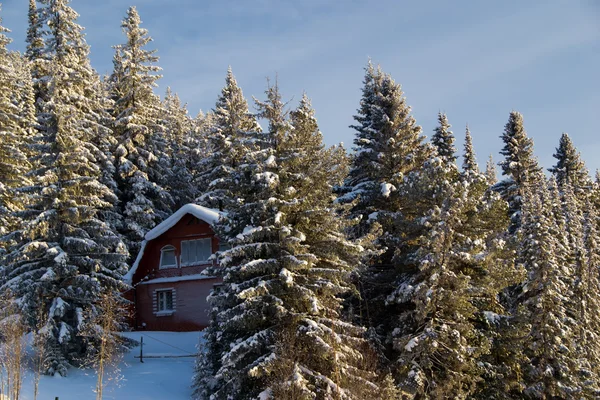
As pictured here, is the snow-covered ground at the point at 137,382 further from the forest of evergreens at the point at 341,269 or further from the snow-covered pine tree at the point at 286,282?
the snow-covered pine tree at the point at 286,282

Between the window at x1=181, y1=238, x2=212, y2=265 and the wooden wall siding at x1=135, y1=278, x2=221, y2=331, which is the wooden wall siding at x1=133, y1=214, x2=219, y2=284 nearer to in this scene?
the window at x1=181, y1=238, x2=212, y2=265

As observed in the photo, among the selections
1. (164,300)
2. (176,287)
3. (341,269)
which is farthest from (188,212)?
(341,269)

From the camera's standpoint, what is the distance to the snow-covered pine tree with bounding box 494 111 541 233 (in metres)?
37.8

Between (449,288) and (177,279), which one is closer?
(449,288)

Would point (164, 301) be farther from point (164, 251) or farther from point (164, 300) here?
point (164, 251)

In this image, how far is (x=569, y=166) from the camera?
4712 centimetres

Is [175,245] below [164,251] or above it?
above

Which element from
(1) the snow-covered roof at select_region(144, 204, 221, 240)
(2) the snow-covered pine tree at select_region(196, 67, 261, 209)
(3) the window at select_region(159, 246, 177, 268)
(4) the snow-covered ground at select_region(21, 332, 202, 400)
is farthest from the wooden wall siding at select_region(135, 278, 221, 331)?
(2) the snow-covered pine tree at select_region(196, 67, 261, 209)

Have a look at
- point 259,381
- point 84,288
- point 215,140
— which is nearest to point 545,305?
point 259,381

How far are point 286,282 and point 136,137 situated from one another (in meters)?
25.8

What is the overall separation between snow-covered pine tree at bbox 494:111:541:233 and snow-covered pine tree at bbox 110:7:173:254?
78.8 feet

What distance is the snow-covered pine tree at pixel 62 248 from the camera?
22875 mm

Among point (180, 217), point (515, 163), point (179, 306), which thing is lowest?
point (179, 306)

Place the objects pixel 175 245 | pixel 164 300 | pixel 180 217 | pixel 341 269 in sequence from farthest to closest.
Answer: pixel 164 300 < pixel 175 245 < pixel 180 217 < pixel 341 269
